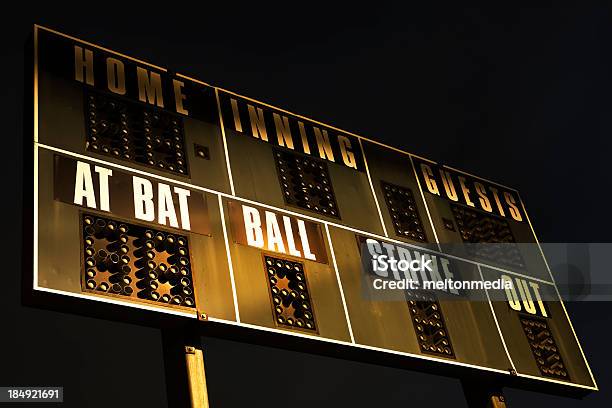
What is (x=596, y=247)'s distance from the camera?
38.9 ft

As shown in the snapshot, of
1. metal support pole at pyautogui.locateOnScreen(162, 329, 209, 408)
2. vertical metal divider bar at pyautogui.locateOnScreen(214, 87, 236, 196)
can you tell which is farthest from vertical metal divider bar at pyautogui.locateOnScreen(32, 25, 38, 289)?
vertical metal divider bar at pyautogui.locateOnScreen(214, 87, 236, 196)

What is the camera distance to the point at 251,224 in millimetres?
5109

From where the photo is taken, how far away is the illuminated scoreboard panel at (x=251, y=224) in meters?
4.29

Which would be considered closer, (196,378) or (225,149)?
(196,378)

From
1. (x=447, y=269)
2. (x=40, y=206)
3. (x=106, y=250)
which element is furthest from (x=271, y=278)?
(x=447, y=269)

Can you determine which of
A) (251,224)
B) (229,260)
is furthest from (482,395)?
(229,260)

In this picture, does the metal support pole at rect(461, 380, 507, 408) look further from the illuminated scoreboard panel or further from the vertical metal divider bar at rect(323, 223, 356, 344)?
the vertical metal divider bar at rect(323, 223, 356, 344)

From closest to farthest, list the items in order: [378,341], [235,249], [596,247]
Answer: [235,249], [378,341], [596,247]

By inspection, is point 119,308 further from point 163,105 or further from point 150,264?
point 163,105

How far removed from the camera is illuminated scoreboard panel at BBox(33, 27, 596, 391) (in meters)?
4.29

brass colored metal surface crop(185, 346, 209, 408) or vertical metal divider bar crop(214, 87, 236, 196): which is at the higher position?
vertical metal divider bar crop(214, 87, 236, 196)

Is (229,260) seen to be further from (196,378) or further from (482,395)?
(482,395)

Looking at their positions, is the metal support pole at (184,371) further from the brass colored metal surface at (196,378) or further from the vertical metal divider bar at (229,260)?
the vertical metal divider bar at (229,260)

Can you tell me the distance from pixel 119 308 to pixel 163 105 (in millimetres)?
1803
